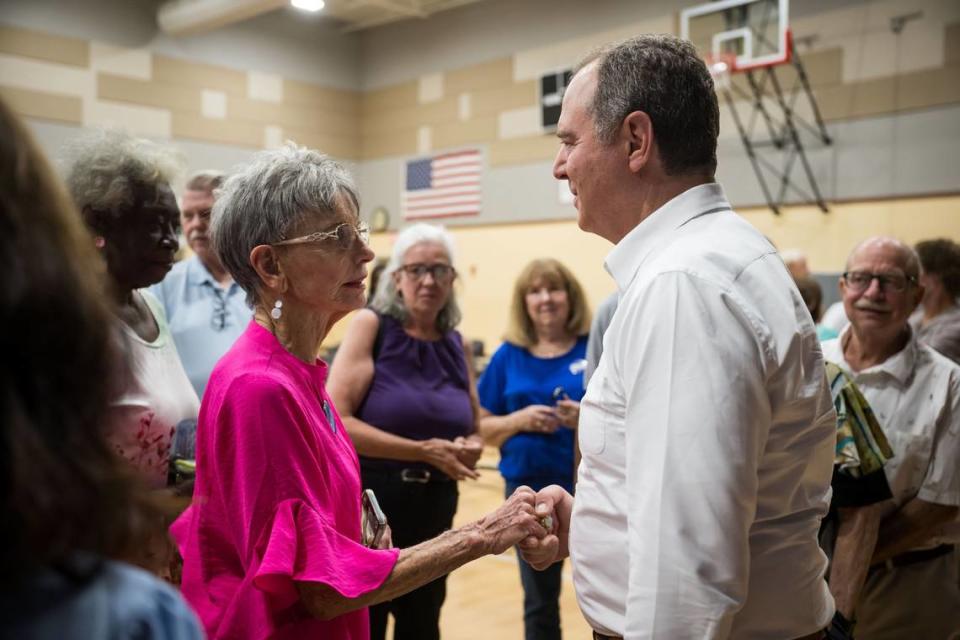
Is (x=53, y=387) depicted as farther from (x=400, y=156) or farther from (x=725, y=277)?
(x=400, y=156)

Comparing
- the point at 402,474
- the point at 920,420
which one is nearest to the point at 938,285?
the point at 920,420

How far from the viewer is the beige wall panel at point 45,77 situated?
8852mm

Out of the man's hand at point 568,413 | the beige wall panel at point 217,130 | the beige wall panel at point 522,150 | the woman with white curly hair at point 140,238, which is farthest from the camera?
the beige wall panel at point 217,130

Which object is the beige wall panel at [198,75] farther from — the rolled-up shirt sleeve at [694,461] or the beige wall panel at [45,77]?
the rolled-up shirt sleeve at [694,461]

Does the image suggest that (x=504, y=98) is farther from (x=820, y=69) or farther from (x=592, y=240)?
(x=820, y=69)

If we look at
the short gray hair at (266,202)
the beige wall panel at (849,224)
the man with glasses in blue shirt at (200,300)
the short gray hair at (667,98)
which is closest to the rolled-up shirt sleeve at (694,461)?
the short gray hair at (667,98)

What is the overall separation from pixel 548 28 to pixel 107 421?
10.1 m

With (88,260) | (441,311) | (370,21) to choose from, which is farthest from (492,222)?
(88,260)

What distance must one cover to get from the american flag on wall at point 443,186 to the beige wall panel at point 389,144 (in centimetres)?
25

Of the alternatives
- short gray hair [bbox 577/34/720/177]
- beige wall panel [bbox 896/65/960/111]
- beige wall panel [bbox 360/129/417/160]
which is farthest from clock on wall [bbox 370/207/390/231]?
short gray hair [bbox 577/34/720/177]

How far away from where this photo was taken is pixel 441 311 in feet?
10.6

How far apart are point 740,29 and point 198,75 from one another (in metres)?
6.88

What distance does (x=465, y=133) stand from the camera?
10.9 meters

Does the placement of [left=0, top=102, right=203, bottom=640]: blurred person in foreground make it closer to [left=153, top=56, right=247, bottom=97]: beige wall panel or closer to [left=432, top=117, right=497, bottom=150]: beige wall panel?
[left=432, top=117, right=497, bottom=150]: beige wall panel
